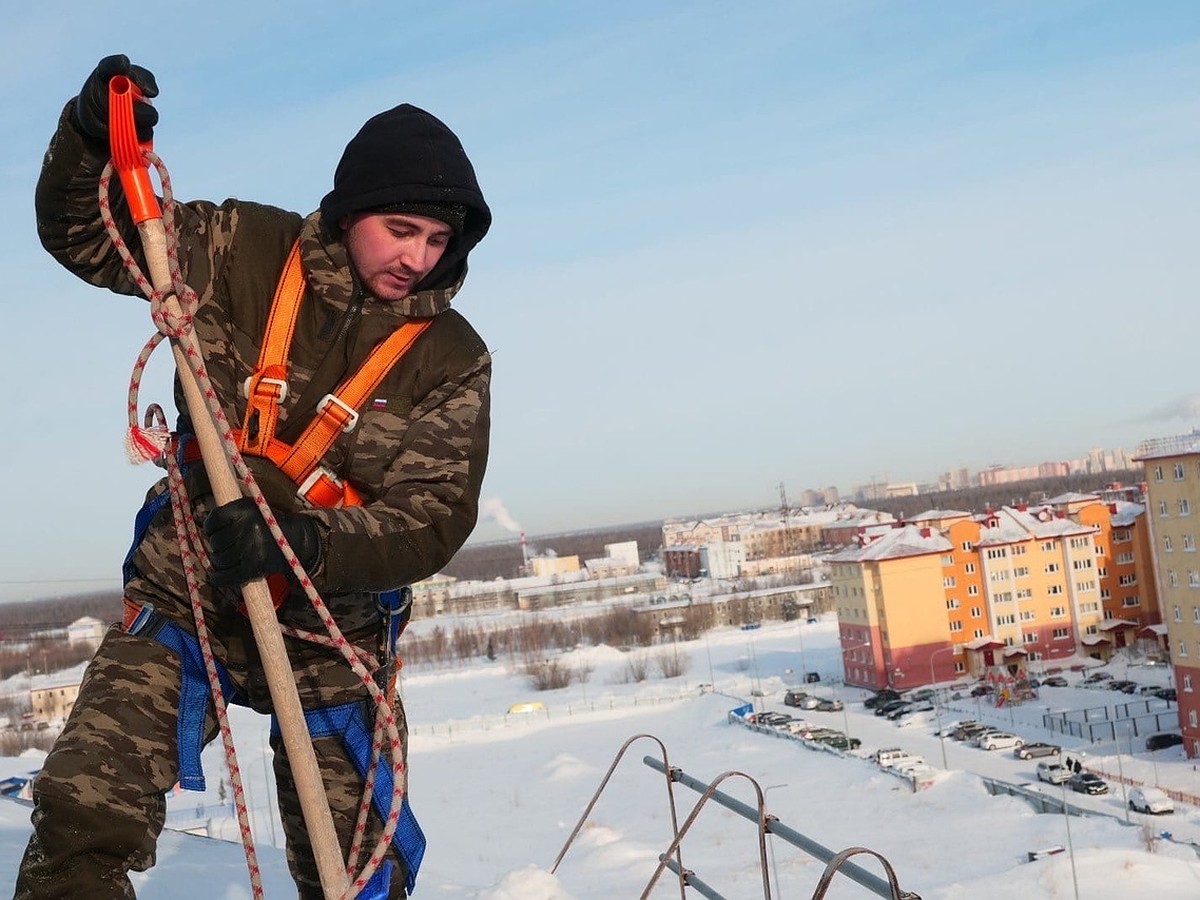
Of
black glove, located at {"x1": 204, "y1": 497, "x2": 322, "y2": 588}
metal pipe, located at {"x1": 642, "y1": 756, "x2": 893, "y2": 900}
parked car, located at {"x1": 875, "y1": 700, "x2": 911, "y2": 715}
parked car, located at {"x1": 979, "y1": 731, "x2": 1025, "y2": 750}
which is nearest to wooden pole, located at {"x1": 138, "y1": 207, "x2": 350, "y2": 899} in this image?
black glove, located at {"x1": 204, "y1": 497, "x2": 322, "y2": 588}

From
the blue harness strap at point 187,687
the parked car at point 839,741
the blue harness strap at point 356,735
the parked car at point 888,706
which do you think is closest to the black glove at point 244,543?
the blue harness strap at point 187,687

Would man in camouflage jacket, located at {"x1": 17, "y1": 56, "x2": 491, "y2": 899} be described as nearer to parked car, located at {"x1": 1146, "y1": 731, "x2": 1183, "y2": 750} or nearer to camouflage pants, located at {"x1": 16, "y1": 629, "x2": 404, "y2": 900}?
camouflage pants, located at {"x1": 16, "y1": 629, "x2": 404, "y2": 900}

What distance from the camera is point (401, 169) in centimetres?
190

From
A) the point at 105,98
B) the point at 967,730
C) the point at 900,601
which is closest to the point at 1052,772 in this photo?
the point at 967,730

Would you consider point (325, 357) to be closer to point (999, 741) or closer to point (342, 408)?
point (342, 408)

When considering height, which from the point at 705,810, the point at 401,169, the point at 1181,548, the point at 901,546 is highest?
the point at 401,169

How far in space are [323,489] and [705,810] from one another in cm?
1672

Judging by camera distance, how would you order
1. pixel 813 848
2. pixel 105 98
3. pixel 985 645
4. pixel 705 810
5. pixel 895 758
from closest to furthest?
pixel 105 98, pixel 813 848, pixel 705 810, pixel 895 758, pixel 985 645

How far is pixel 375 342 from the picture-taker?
1984 millimetres

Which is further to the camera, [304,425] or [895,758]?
[895,758]

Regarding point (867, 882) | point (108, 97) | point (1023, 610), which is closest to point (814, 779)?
point (1023, 610)

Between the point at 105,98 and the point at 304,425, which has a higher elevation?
the point at 105,98

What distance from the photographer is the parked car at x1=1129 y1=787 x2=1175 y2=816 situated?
17.4 m

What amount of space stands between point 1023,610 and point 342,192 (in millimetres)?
36119
